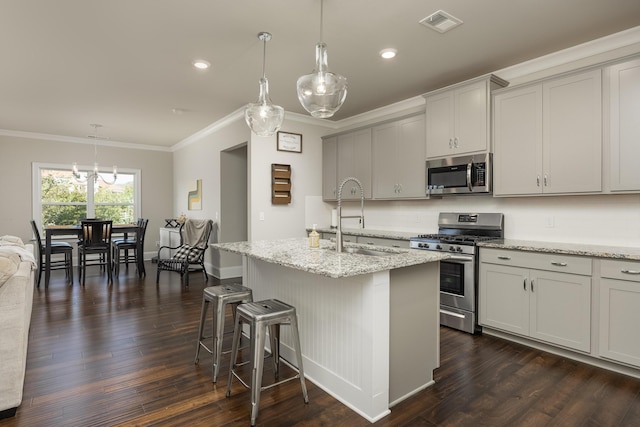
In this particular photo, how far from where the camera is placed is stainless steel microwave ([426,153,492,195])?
3432 mm

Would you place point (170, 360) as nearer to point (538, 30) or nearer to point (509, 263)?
point (509, 263)

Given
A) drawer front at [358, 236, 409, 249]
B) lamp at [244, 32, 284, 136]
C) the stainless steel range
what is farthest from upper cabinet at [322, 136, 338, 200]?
lamp at [244, 32, 284, 136]

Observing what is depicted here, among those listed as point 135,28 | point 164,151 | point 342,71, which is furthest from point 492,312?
point 164,151

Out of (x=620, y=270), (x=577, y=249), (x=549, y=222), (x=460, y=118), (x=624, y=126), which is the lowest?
(x=620, y=270)

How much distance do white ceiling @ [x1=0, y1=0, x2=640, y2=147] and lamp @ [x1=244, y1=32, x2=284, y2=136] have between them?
1.35ft

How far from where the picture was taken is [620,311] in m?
2.44

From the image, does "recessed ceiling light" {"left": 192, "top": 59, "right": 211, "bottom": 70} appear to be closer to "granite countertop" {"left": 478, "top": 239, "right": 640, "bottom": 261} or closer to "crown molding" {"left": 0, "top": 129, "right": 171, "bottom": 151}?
"granite countertop" {"left": 478, "top": 239, "right": 640, "bottom": 261}

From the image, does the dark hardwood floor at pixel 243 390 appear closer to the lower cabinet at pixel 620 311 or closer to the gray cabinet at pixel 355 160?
the lower cabinet at pixel 620 311

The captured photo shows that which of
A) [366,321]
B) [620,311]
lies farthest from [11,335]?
[620,311]

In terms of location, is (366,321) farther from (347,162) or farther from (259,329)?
(347,162)

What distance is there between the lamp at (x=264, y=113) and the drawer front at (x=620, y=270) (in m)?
2.59

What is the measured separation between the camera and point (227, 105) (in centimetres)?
468

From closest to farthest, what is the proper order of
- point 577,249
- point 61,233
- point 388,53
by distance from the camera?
point 577,249 < point 388,53 < point 61,233

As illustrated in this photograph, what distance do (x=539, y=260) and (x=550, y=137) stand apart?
3.45ft
